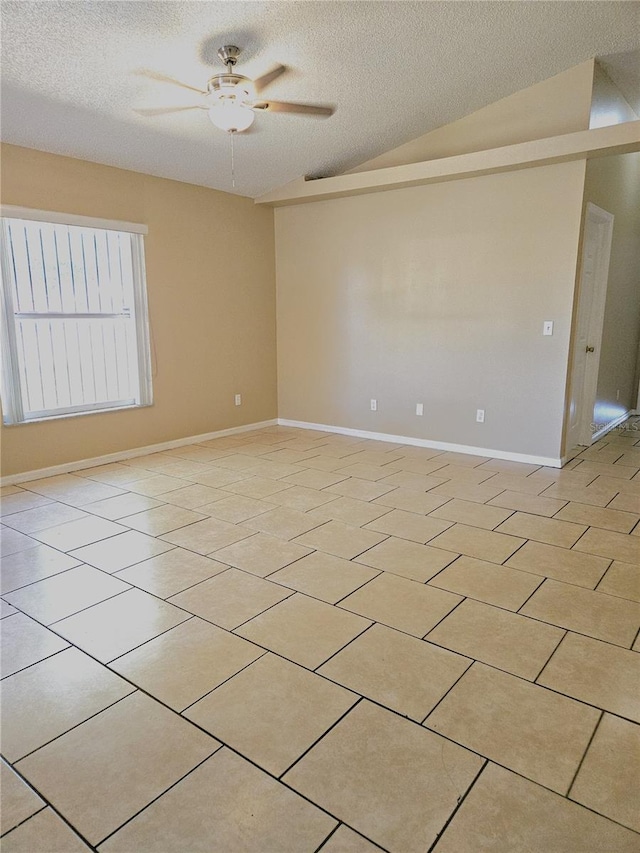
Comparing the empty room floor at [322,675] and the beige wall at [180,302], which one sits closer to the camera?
the empty room floor at [322,675]

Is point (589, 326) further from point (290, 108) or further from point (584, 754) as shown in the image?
point (584, 754)

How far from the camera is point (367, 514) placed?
3.51 m

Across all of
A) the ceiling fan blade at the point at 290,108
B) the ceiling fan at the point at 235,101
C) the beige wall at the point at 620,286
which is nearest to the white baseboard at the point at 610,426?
the beige wall at the point at 620,286

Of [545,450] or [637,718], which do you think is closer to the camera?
[637,718]

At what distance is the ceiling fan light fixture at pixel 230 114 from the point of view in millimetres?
2834

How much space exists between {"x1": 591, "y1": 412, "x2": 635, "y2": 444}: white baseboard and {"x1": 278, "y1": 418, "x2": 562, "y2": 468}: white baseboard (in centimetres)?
107

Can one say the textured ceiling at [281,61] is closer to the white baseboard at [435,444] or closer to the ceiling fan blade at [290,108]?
the ceiling fan blade at [290,108]

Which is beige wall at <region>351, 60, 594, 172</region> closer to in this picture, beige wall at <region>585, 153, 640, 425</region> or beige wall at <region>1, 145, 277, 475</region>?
beige wall at <region>585, 153, 640, 425</region>

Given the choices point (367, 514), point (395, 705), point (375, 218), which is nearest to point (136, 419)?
point (367, 514)

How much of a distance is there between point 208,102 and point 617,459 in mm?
4214

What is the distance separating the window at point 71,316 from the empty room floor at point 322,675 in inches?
47.5

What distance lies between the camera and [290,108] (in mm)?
2973

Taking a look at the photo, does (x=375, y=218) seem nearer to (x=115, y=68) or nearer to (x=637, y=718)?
(x=115, y=68)

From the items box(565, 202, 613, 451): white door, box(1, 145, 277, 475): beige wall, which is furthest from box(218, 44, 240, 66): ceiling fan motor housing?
box(565, 202, 613, 451): white door
